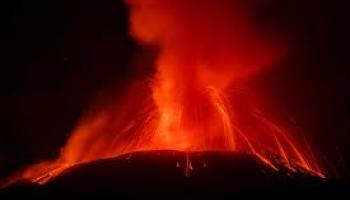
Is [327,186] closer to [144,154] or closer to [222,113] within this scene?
[144,154]

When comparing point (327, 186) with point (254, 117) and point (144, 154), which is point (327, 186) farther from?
point (254, 117)

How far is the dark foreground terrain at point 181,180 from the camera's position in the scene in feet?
53.3

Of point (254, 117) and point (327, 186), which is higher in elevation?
point (254, 117)

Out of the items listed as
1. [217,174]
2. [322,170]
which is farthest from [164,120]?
[322,170]

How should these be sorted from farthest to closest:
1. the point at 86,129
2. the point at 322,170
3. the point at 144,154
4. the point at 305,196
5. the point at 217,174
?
the point at 322,170
the point at 86,129
the point at 144,154
the point at 217,174
the point at 305,196

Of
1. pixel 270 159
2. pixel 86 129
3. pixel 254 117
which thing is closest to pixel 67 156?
pixel 86 129

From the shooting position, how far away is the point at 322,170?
33125mm

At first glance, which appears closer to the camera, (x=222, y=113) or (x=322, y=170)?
(x=222, y=113)

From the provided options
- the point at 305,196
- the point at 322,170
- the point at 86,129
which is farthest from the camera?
the point at 322,170

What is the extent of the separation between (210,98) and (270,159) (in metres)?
6.52

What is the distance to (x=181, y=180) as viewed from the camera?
17031 millimetres

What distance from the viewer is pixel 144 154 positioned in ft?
63.3

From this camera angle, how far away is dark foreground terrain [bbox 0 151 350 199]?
16.2m

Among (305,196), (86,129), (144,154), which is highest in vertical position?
(86,129)
